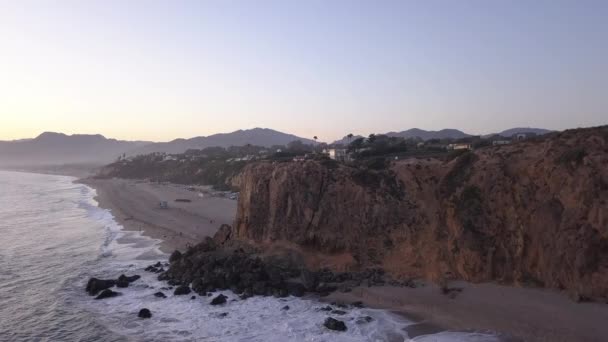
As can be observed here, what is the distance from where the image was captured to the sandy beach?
114 feet

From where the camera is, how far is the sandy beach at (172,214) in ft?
114

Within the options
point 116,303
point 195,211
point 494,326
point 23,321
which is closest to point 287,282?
point 116,303

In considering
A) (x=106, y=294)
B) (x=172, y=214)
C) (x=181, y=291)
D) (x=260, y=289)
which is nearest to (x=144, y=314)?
(x=181, y=291)

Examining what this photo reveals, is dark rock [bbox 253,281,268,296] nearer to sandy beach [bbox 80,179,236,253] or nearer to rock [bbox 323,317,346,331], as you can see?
rock [bbox 323,317,346,331]

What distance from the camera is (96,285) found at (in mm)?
21234

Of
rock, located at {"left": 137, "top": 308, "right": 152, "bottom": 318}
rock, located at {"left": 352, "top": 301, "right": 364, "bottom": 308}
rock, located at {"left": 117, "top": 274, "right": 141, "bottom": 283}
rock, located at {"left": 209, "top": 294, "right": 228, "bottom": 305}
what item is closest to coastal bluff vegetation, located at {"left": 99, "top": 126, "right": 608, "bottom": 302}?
rock, located at {"left": 209, "top": 294, "right": 228, "bottom": 305}

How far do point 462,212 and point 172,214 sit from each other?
2997 centimetres

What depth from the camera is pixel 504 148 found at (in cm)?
2234

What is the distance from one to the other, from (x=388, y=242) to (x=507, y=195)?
5.77 metres

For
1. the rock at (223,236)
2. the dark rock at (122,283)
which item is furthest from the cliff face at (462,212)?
the dark rock at (122,283)

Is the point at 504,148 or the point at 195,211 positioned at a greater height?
the point at 504,148

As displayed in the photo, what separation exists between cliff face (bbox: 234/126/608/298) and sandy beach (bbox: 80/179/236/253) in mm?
8769

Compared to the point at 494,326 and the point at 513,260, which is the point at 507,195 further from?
the point at 494,326

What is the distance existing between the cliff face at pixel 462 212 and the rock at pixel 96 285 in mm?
7479
